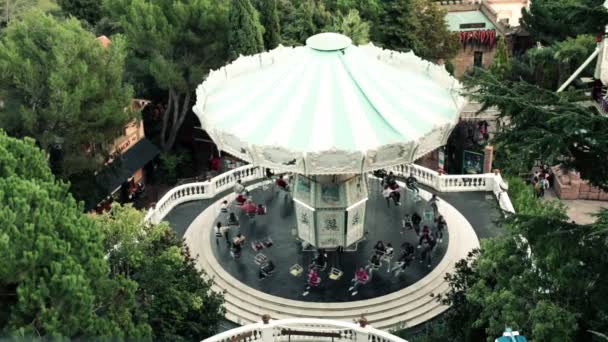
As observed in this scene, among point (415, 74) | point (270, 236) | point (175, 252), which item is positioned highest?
point (415, 74)

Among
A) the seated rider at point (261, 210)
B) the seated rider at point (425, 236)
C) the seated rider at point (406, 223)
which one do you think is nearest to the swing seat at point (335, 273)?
the seated rider at point (425, 236)

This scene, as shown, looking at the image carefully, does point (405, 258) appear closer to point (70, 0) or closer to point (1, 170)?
point (1, 170)

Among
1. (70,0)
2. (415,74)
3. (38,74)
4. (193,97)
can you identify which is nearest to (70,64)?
(38,74)

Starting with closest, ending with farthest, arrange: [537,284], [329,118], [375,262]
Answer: [537,284], [329,118], [375,262]

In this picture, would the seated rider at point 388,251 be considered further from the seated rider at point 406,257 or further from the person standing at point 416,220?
the person standing at point 416,220

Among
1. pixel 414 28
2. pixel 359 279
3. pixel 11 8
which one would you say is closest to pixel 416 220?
pixel 359 279

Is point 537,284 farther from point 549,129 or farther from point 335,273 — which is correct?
point 335,273
